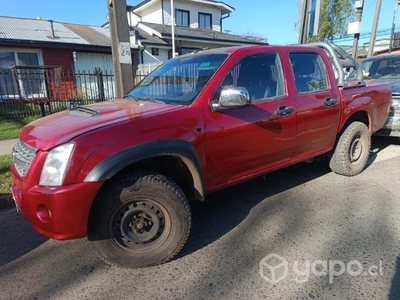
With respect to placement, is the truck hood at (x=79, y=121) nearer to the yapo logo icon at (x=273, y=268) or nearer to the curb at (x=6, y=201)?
the yapo logo icon at (x=273, y=268)

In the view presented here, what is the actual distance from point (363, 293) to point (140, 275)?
1.72m

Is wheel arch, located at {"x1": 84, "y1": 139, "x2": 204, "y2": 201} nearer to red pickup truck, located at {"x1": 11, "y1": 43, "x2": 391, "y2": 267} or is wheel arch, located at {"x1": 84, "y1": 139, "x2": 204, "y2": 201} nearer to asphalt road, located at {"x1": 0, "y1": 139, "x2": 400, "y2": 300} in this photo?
red pickup truck, located at {"x1": 11, "y1": 43, "x2": 391, "y2": 267}

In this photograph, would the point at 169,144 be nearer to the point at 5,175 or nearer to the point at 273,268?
the point at 273,268

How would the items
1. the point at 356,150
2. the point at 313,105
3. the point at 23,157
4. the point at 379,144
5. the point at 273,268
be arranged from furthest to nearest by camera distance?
the point at 379,144
the point at 356,150
the point at 313,105
the point at 273,268
the point at 23,157

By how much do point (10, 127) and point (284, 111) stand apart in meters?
7.58

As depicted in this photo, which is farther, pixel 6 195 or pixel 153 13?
pixel 153 13

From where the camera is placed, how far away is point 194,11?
78.3 feet

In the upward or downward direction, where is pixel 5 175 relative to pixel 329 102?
downward

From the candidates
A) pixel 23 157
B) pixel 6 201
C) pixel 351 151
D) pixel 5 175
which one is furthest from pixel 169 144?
pixel 5 175

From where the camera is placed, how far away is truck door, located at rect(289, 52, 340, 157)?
145 inches

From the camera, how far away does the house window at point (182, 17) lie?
76.2ft

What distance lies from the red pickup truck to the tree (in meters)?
29.7
